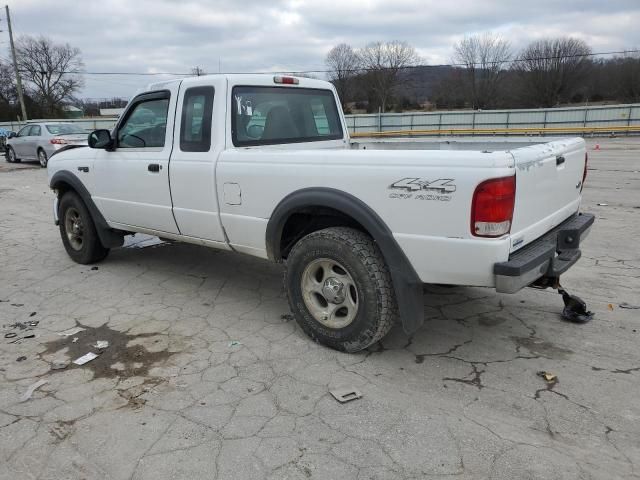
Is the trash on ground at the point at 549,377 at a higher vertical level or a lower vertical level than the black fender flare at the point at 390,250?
lower

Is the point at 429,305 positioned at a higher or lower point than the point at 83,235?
lower

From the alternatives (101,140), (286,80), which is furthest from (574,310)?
(101,140)

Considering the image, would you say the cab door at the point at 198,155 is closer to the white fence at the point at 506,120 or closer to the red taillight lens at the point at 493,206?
the red taillight lens at the point at 493,206

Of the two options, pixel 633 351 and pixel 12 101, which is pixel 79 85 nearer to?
pixel 12 101

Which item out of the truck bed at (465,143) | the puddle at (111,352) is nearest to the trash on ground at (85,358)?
the puddle at (111,352)

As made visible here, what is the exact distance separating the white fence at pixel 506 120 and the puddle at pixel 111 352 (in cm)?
2679

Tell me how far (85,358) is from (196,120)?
2062 millimetres

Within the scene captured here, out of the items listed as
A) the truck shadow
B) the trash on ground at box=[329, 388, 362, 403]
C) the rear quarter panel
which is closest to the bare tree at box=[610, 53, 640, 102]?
the truck shadow

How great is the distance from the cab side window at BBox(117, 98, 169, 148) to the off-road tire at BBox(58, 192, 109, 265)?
3.64 ft

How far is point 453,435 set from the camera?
275 centimetres

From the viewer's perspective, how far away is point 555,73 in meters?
57.4

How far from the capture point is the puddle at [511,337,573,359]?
3.59m

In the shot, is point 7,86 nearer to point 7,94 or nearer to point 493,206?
point 7,94

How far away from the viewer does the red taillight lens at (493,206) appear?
Result: 110 inches
